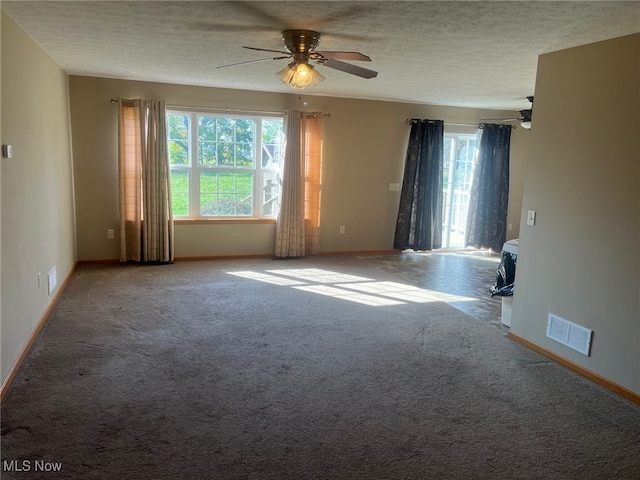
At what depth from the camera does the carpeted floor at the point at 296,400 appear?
2057 mm

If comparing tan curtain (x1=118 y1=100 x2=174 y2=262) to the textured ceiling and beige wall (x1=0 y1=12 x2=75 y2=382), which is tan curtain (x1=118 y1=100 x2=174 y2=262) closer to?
the textured ceiling

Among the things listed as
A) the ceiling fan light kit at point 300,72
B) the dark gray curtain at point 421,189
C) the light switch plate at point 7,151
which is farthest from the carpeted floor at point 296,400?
the dark gray curtain at point 421,189

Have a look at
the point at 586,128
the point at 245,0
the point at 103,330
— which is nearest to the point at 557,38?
the point at 586,128

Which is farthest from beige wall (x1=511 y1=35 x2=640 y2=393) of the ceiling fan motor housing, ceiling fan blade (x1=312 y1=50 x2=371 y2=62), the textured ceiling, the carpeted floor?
the ceiling fan motor housing

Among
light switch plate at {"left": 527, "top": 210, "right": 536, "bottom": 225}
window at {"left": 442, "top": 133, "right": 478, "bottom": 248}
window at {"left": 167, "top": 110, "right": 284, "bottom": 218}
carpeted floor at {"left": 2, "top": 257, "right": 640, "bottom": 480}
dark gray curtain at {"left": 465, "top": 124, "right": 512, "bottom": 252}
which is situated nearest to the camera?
carpeted floor at {"left": 2, "top": 257, "right": 640, "bottom": 480}

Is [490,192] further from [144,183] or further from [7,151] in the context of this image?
[7,151]

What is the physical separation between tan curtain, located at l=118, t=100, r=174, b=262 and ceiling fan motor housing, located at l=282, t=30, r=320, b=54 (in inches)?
112

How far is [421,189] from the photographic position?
261 inches

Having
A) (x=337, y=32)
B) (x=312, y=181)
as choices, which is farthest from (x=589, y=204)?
(x=312, y=181)

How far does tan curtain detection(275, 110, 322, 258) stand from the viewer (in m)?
5.92

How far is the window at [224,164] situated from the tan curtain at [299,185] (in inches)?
7.2

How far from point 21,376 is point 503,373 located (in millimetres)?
2998

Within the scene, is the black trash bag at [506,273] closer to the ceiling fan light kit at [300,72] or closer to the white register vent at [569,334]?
the white register vent at [569,334]

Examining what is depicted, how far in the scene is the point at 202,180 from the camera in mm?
5840
